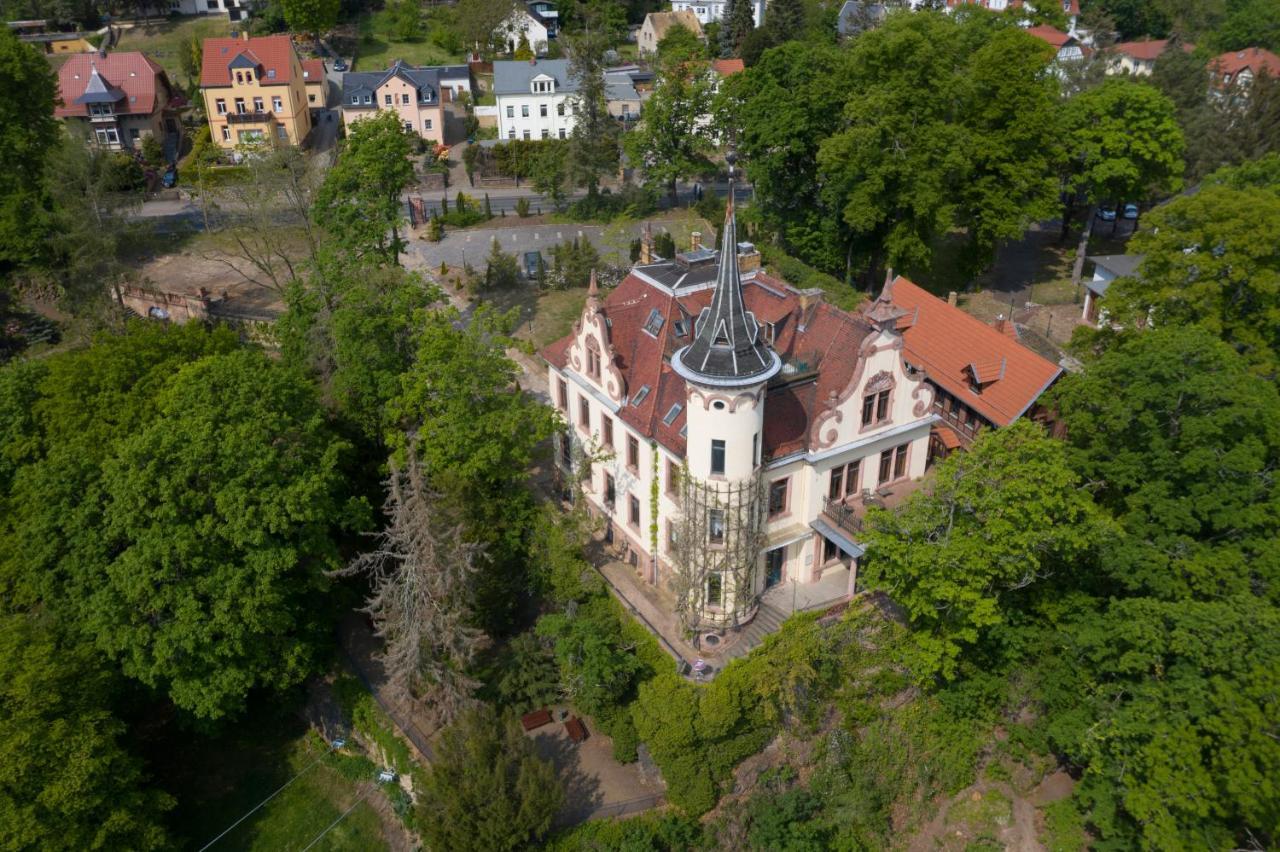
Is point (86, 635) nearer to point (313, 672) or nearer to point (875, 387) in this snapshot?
point (313, 672)

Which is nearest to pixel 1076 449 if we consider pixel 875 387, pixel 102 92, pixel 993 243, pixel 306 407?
pixel 875 387

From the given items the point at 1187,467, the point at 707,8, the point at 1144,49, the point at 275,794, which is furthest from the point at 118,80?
the point at 1144,49

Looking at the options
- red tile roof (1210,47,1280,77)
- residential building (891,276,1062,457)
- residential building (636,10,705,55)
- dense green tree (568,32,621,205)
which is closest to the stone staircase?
residential building (891,276,1062,457)

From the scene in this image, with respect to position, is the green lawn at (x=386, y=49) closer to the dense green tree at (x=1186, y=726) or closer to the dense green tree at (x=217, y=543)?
the dense green tree at (x=217, y=543)

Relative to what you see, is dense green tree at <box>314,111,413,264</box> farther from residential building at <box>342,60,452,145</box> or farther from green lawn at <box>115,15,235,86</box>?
green lawn at <box>115,15,235,86</box>

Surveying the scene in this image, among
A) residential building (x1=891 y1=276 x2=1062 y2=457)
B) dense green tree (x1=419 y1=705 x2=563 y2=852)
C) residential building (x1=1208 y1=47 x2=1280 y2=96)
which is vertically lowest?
dense green tree (x1=419 y1=705 x2=563 y2=852)

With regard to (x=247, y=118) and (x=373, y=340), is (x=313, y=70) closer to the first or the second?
(x=247, y=118)
